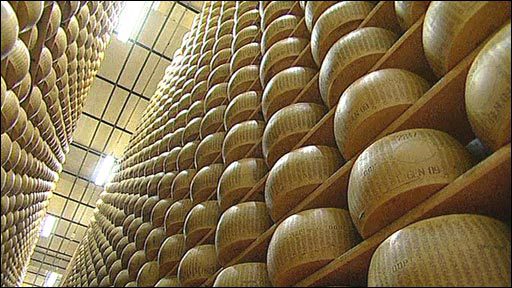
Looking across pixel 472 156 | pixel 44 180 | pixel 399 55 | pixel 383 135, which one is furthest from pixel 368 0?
pixel 44 180

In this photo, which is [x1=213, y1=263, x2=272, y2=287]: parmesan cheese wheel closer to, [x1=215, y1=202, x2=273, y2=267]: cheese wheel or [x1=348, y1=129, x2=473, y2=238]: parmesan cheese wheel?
[x1=215, y1=202, x2=273, y2=267]: cheese wheel

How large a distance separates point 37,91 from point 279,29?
4.92ft

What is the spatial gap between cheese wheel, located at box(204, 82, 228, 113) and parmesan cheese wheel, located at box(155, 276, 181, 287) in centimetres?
137

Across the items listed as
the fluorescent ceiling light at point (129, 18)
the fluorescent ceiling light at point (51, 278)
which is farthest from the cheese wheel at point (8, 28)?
the fluorescent ceiling light at point (51, 278)

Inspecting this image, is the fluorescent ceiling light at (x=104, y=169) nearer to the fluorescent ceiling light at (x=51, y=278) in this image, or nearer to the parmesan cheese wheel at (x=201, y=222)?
the fluorescent ceiling light at (x=51, y=278)

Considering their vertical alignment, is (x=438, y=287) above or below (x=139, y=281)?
above

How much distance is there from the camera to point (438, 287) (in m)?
1.18

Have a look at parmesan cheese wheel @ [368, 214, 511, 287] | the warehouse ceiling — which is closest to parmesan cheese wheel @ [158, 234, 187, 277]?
parmesan cheese wheel @ [368, 214, 511, 287]

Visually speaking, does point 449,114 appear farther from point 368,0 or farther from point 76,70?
point 76,70

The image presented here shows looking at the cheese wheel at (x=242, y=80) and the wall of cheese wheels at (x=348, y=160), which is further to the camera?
the cheese wheel at (x=242, y=80)

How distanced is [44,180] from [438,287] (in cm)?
410

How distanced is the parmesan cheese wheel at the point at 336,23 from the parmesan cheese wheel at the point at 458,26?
757 millimetres

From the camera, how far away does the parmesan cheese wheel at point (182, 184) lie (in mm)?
3496

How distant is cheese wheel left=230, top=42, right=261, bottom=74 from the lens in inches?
144
